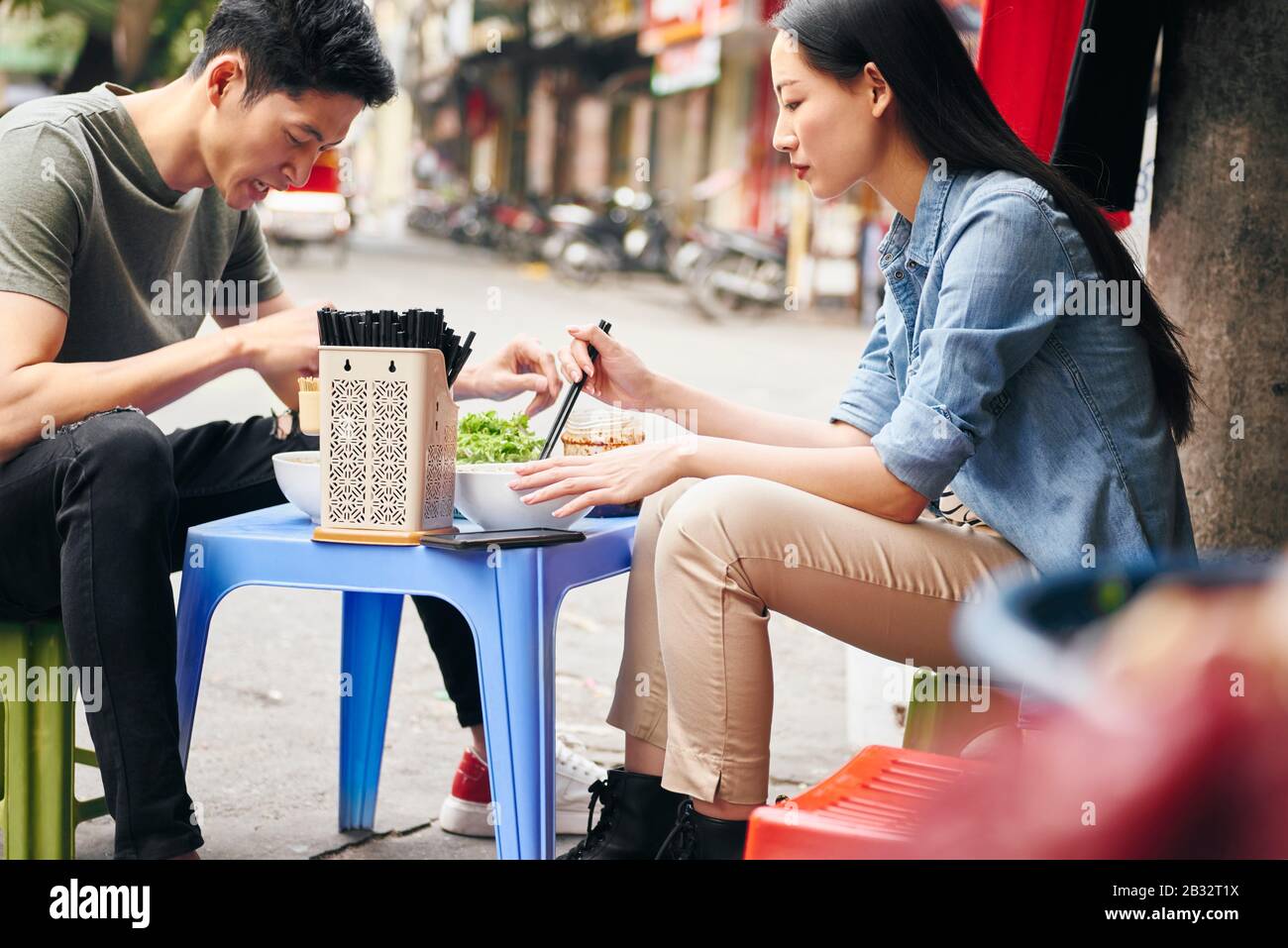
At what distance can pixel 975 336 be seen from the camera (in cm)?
191

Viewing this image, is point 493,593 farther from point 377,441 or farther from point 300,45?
point 300,45

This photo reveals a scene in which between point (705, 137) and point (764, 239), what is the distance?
23.5ft

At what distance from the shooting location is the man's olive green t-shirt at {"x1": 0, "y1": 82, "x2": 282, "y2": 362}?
217 cm

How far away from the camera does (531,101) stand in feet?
113

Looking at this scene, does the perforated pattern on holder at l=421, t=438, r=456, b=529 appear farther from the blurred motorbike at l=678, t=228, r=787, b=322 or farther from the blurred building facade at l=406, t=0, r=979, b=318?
the blurred motorbike at l=678, t=228, r=787, b=322

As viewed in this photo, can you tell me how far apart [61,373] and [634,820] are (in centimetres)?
107

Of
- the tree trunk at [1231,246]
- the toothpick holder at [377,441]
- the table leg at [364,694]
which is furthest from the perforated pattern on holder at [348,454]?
the tree trunk at [1231,246]

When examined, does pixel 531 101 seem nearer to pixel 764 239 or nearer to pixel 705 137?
pixel 705 137

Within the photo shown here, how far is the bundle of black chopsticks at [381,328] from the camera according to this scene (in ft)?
6.52

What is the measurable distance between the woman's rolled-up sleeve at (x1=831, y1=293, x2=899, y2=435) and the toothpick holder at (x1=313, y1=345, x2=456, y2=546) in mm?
780

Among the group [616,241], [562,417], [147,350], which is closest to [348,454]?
[562,417]

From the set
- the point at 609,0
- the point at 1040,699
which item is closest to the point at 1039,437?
the point at 1040,699

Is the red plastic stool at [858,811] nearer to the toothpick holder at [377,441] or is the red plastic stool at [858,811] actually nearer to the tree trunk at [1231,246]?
the toothpick holder at [377,441]

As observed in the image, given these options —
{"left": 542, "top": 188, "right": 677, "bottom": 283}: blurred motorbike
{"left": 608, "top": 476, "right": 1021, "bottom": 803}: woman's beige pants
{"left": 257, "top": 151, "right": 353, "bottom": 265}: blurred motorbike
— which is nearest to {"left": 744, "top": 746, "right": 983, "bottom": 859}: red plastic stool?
{"left": 608, "top": 476, "right": 1021, "bottom": 803}: woman's beige pants
